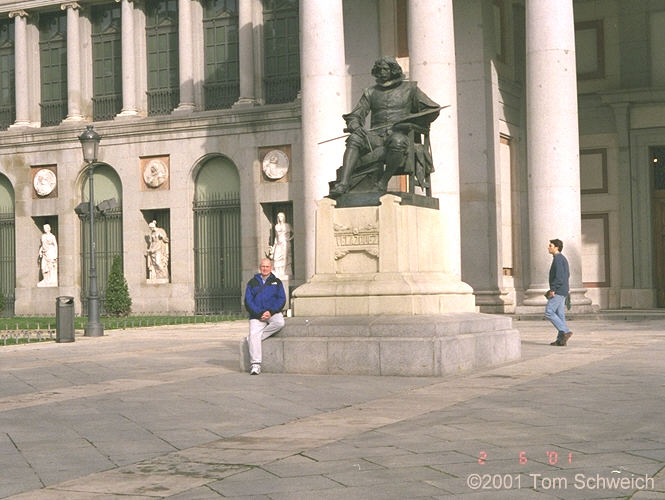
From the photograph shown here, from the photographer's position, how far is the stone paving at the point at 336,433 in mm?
7359

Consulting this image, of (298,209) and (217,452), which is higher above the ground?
(298,209)

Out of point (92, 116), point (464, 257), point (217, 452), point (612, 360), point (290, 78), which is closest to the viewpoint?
point (217, 452)

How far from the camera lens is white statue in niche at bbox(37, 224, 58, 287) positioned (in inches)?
1689

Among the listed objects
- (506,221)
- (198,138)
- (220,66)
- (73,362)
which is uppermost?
(220,66)

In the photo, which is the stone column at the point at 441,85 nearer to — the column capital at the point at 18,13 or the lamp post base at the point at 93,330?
the lamp post base at the point at 93,330

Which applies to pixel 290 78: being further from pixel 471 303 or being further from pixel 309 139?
pixel 471 303

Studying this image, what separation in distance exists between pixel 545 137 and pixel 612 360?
43.5 feet

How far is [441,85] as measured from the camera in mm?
28391

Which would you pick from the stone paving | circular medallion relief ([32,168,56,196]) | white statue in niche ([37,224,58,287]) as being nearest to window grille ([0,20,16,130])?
circular medallion relief ([32,168,56,196])

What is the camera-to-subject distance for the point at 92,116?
43531mm

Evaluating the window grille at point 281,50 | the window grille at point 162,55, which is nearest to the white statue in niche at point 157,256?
the window grille at point 162,55

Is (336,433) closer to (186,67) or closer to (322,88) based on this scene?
(322,88)

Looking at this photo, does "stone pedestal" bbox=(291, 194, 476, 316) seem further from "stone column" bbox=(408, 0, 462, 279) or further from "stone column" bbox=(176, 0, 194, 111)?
"stone column" bbox=(176, 0, 194, 111)

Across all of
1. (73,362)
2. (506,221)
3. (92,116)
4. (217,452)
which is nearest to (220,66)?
(92,116)
